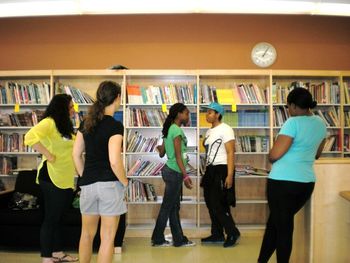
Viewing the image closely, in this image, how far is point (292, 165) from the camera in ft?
8.79

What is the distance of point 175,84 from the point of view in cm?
518

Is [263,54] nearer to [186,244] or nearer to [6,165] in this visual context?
[186,244]

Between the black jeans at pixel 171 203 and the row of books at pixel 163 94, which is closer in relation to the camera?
the black jeans at pixel 171 203

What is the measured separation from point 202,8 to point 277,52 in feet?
5.58

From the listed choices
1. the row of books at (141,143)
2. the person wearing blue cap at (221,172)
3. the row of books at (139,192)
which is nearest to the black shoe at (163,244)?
the person wearing blue cap at (221,172)

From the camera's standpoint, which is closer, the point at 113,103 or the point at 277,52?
the point at 113,103

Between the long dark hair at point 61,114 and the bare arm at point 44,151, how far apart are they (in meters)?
0.20

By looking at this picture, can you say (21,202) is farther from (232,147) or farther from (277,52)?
(277,52)

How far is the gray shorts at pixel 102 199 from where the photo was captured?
Answer: 2418mm

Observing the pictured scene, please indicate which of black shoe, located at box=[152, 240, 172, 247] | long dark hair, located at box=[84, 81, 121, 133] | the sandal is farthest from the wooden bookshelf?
long dark hair, located at box=[84, 81, 121, 133]

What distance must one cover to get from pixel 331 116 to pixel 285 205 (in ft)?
9.36

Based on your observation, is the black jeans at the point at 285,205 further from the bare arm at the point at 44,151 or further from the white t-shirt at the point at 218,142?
the bare arm at the point at 44,151

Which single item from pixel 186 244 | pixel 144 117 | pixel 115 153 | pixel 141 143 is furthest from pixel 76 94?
pixel 115 153

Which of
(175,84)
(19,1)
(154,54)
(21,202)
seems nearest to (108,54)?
(154,54)
